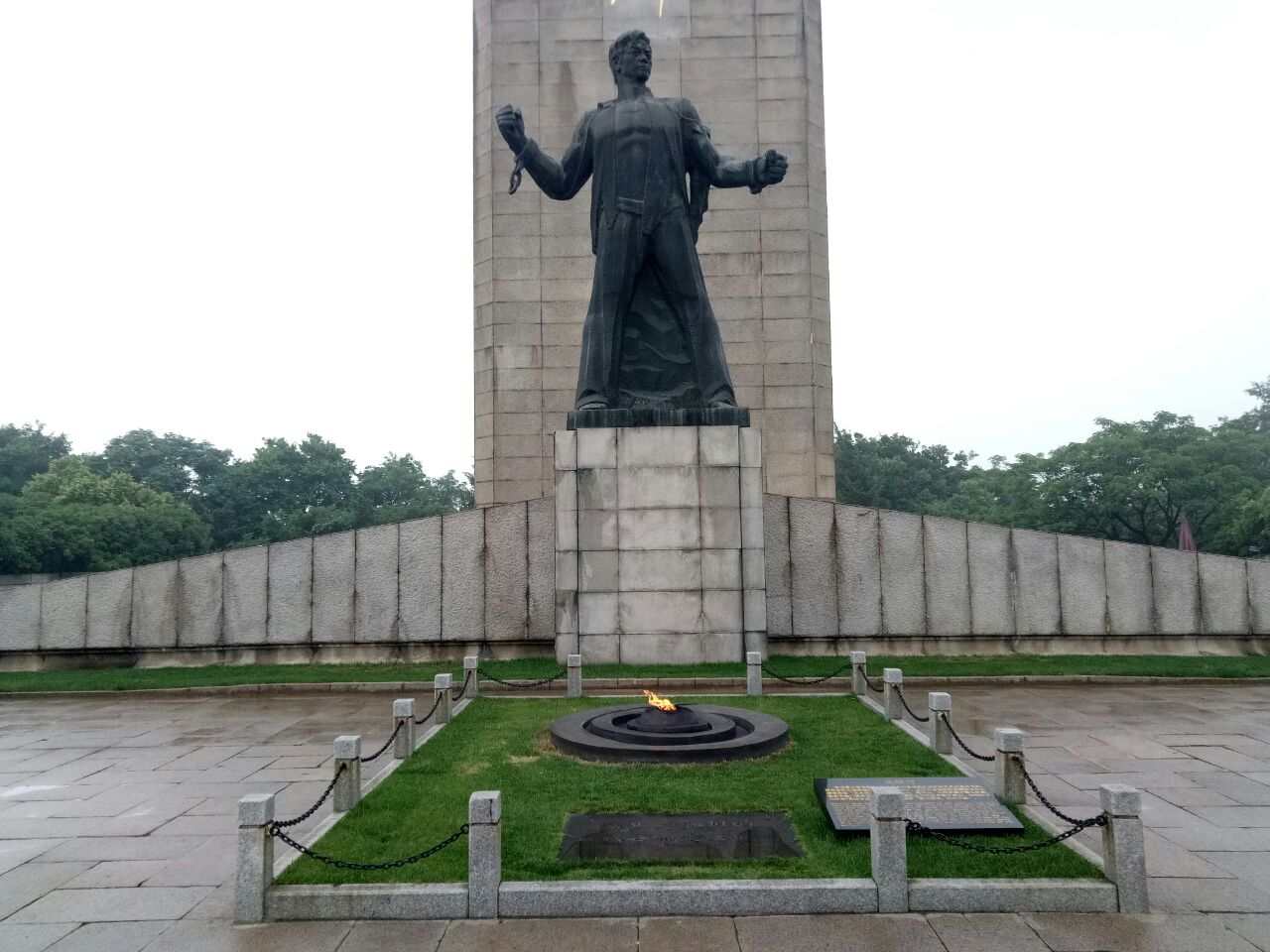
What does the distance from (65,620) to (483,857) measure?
15.0m

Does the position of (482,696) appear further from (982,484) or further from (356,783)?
(982,484)

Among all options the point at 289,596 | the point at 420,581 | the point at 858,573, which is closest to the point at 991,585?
the point at 858,573

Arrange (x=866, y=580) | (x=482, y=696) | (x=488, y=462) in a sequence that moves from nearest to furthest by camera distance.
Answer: (x=482, y=696) → (x=866, y=580) → (x=488, y=462)

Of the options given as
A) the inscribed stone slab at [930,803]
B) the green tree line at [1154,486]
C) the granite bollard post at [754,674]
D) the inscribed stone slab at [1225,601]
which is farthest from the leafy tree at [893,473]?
the inscribed stone slab at [930,803]

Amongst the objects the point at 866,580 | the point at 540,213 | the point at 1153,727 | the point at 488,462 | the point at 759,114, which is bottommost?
the point at 1153,727

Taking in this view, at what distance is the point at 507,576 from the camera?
16.5 m

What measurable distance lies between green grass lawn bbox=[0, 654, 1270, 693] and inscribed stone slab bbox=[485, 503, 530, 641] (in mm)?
830

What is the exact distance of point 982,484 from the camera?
54.6 metres

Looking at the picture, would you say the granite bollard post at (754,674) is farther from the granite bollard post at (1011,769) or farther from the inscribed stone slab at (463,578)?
the inscribed stone slab at (463,578)

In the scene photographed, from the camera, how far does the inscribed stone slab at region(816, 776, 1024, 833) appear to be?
6.45 metres

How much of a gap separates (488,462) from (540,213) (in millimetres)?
7307

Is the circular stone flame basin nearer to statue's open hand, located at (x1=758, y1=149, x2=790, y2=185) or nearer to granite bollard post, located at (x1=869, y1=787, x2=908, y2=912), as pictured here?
granite bollard post, located at (x1=869, y1=787, x2=908, y2=912)

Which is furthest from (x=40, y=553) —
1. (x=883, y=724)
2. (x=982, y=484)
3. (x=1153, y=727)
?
(x=982, y=484)

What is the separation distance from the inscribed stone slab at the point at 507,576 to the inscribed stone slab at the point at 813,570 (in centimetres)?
525
